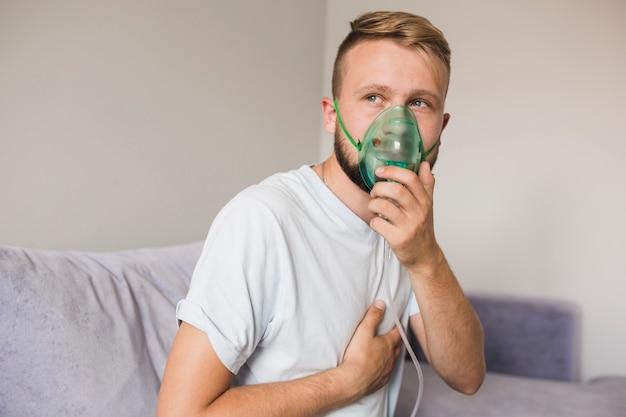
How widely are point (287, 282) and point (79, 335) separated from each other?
420 millimetres

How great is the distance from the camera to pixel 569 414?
1643 millimetres

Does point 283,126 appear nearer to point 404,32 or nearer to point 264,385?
point 404,32

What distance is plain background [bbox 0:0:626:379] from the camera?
4.92ft

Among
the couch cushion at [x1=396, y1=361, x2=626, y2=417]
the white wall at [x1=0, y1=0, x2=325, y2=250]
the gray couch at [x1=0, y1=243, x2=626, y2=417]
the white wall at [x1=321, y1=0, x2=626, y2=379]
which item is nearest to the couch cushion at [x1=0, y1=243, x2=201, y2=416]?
the gray couch at [x1=0, y1=243, x2=626, y2=417]

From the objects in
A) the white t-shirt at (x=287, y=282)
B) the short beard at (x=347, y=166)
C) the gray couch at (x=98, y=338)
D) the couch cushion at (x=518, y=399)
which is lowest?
the couch cushion at (x=518, y=399)

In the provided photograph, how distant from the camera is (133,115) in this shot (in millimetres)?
1725

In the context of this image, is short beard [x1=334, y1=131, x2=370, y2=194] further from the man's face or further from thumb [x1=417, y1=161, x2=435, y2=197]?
thumb [x1=417, y1=161, x2=435, y2=197]

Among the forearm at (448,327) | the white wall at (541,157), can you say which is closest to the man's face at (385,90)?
the forearm at (448,327)

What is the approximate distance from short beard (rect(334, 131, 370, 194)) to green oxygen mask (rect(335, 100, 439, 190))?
38mm

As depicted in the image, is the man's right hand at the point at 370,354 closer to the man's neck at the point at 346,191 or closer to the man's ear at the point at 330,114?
the man's neck at the point at 346,191

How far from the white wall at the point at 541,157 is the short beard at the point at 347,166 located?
1418 mm

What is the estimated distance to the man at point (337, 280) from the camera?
87 centimetres

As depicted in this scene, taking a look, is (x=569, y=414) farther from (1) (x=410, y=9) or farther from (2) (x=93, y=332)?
(1) (x=410, y=9)

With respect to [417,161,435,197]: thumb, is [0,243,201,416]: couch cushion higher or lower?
lower
